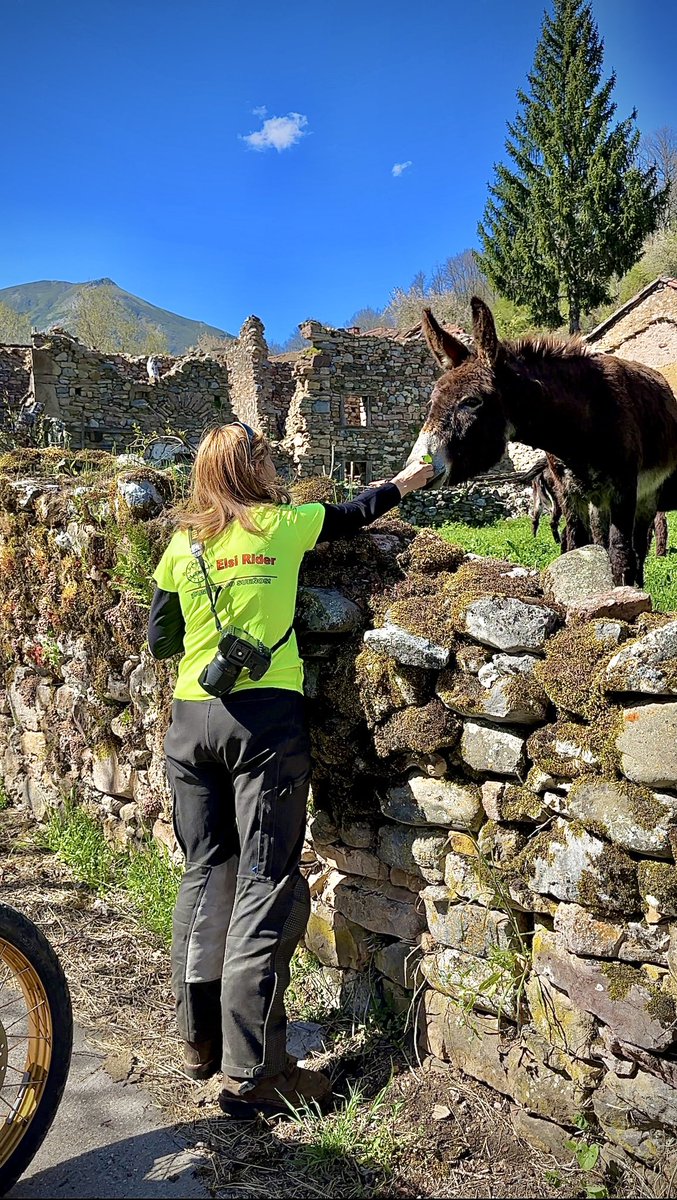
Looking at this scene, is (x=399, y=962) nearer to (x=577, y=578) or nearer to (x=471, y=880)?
(x=471, y=880)

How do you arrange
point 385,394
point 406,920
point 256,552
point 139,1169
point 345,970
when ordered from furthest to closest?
1. point 385,394
2. point 345,970
3. point 406,920
4. point 256,552
5. point 139,1169

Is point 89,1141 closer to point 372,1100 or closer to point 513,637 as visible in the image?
point 372,1100

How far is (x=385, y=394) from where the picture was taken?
72.1 ft

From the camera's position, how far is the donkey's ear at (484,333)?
4.22 metres

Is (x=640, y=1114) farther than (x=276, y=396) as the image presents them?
No

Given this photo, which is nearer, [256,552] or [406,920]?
[256,552]

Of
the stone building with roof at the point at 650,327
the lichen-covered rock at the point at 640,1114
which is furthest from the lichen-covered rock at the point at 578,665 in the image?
the stone building with roof at the point at 650,327

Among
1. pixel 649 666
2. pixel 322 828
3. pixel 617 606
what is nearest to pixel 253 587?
pixel 322 828

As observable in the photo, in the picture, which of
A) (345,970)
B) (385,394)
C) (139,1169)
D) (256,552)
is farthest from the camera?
(385,394)

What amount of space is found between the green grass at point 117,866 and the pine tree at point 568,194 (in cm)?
3477

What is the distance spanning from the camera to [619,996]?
235cm

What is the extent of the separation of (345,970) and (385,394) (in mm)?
19882

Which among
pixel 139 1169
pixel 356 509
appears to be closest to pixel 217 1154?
pixel 139 1169

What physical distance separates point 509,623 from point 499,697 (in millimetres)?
243
